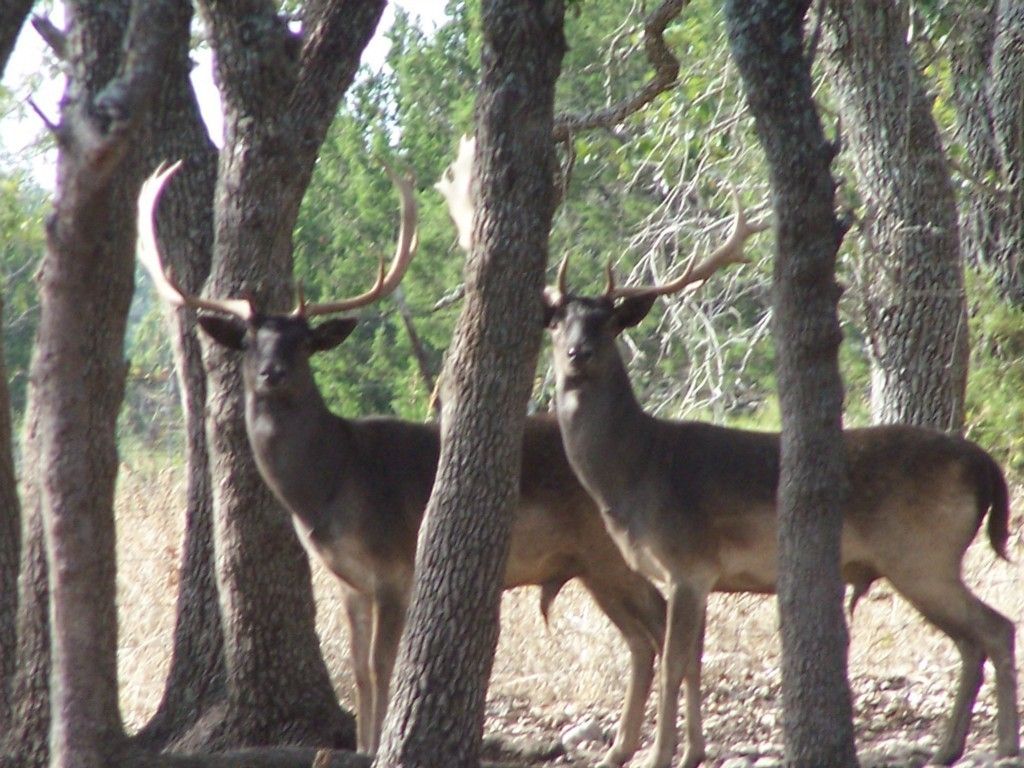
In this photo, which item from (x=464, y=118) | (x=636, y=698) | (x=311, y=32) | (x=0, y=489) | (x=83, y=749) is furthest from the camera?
(x=464, y=118)

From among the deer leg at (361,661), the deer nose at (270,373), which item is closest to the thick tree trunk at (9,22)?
the deer nose at (270,373)

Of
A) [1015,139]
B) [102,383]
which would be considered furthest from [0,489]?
[1015,139]

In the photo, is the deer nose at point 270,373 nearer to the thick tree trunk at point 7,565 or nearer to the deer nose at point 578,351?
the thick tree trunk at point 7,565

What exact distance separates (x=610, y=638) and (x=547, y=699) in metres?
0.65

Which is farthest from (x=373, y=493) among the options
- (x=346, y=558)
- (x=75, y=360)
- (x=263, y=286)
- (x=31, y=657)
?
(x=75, y=360)

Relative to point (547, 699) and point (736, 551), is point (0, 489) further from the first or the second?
point (547, 699)

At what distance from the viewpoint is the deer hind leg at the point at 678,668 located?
8.27 metres

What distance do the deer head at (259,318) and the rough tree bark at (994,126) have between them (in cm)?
540

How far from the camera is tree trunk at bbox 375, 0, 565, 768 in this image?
635 centimetres

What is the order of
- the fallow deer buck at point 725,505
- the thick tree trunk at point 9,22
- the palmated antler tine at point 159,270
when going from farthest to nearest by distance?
1. the fallow deer buck at point 725,505
2. the palmated antler tine at point 159,270
3. the thick tree trunk at point 9,22

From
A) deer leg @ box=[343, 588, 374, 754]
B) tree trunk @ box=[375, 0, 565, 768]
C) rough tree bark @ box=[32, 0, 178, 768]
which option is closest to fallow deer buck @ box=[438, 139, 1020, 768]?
deer leg @ box=[343, 588, 374, 754]

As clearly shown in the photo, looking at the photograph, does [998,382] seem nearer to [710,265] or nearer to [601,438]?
[710,265]

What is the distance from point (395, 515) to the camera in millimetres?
8484

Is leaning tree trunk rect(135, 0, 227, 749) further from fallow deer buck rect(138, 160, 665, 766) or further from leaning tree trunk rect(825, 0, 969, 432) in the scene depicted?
leaning tree trunk rect(825, 0, 969, 432)
